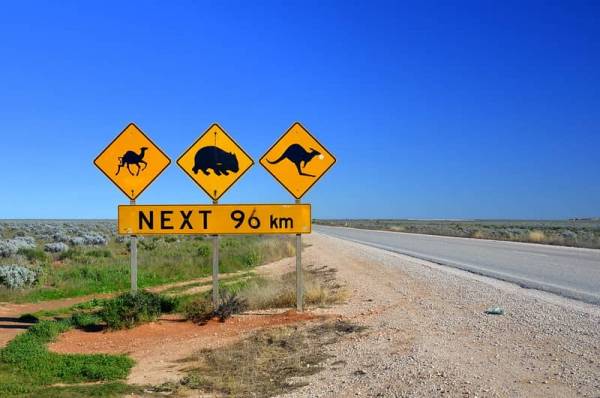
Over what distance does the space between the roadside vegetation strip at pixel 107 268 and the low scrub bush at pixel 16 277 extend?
14 centimetres

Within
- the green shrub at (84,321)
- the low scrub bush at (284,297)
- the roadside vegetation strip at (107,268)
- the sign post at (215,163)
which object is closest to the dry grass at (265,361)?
the low scrub bush at (284,297)

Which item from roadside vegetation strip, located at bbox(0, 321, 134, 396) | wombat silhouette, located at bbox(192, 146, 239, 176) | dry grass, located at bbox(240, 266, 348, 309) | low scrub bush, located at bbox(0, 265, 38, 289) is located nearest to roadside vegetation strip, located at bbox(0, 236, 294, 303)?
low scrub bush, located at bbox(0, 265, 38, 289)

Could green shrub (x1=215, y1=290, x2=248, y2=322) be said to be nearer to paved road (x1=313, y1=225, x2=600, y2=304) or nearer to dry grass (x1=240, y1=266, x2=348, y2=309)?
dry grass (x1=240, y1=266, x2=348, y2=309)

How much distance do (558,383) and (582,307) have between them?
17.8ft

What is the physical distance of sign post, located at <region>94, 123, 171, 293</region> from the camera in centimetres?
1154

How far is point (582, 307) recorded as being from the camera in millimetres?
10898

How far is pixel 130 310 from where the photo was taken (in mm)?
10828

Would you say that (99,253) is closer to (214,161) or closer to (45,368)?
(214,161)

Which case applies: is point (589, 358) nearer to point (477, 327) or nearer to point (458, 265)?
point (477, 327)

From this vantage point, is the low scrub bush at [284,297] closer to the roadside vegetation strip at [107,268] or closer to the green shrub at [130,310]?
the green shrub at [130,310]

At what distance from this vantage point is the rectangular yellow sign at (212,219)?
37.8ft

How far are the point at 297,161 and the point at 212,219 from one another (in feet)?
6.50

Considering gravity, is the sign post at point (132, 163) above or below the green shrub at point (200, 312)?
above

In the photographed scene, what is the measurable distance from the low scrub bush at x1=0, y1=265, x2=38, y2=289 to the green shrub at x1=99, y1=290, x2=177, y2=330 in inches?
287
